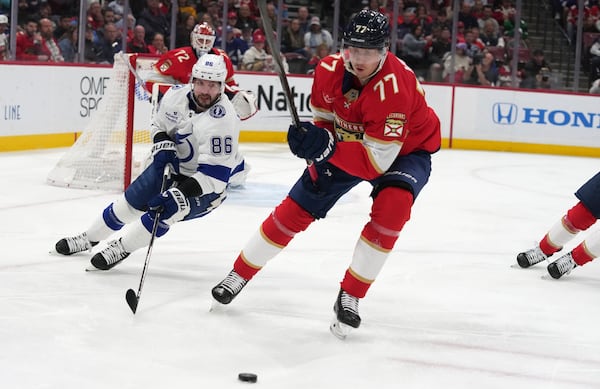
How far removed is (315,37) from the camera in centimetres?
1144

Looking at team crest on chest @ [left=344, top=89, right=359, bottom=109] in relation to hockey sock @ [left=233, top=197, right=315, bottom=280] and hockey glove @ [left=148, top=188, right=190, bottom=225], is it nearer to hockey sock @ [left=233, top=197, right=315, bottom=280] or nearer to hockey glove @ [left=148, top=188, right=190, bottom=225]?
hockey sock @ [left=233, top=197, right=315, bottom=280]

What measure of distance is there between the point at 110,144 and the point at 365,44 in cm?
404

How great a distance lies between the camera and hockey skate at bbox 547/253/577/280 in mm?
4582

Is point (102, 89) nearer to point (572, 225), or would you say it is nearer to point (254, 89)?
point (254, 89)

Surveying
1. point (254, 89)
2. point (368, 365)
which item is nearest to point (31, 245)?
point (368, 365)

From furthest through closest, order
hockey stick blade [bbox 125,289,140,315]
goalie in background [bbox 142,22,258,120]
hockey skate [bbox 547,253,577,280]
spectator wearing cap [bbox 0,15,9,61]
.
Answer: spectator wearing cap [bbox 0,15,9,61], goalie in background [bbox 142,22,258,120], hockey skate [bbox 547,253,577,280], hockey stick blade [bbox 125,289,140,315]

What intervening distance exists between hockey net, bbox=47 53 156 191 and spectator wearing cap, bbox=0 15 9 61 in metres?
2.14

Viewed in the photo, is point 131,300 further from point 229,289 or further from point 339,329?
point 339,329

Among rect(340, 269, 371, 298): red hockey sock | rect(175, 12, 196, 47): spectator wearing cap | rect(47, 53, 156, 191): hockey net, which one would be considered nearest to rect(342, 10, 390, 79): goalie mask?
rect(340, 269, 371, 298): red hockey sock

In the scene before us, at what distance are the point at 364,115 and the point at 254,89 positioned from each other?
25.8 feet

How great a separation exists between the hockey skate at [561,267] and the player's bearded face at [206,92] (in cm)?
176

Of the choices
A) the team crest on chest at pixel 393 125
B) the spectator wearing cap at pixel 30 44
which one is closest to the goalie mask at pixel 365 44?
the team crest on chest at pixel 393 125

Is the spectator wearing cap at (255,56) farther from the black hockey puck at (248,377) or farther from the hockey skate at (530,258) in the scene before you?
the black hockey puck at (248,377)

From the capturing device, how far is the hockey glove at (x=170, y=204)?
395cm
